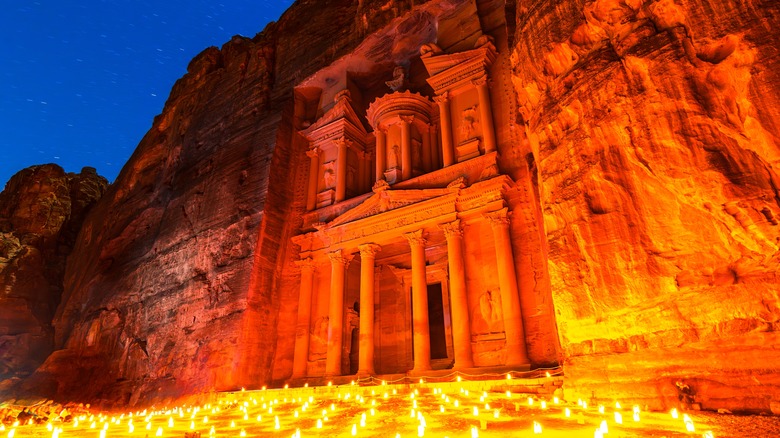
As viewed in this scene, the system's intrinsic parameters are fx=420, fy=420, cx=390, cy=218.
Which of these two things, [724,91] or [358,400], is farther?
[358,400]

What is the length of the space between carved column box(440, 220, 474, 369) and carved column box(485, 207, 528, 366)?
3.70 feet

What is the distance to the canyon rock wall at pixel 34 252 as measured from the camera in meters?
22.0

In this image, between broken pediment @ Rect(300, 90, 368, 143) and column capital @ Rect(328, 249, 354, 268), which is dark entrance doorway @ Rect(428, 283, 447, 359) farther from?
broken pediment @ Rect(300, 90, 368, 143)

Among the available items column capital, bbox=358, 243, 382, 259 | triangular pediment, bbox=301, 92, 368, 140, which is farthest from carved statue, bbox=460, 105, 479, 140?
triangular pediment, bbox=301, 92, 368, 140

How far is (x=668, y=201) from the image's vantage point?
20.4 feet

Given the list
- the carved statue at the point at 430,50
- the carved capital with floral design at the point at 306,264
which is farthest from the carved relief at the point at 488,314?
the carved statue at the point at 430,50

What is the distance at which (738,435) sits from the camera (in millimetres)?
4309

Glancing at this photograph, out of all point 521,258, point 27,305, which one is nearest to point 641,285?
point 521,258

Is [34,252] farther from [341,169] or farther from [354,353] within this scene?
[354,353]

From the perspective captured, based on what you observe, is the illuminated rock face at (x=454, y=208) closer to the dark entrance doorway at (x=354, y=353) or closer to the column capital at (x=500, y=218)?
the column capital at (x=500, y=218)

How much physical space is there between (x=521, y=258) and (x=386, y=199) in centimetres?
554

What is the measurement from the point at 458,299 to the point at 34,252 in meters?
26.3

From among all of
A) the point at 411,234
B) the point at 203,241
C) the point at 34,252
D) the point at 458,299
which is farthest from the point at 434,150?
the point at 34,252

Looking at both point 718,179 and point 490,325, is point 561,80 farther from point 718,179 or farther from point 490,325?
point 490,325
